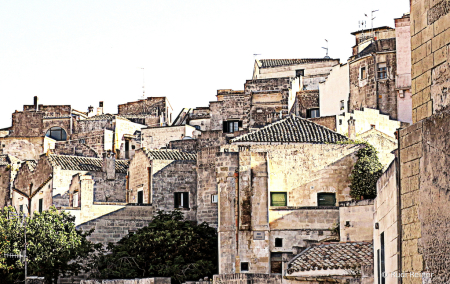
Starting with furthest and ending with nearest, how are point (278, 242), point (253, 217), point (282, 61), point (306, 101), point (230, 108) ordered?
point (282, 61) → point (230, 108) → point (306, 101) → point (278, 242) → point (253, 217)

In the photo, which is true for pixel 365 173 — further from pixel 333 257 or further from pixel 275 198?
pixel 333 257

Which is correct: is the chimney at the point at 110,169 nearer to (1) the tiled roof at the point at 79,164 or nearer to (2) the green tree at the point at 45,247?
(1) the tiled roof at the point at 79,164

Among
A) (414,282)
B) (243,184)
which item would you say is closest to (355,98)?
(243,184)

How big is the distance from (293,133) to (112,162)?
36.1 ft

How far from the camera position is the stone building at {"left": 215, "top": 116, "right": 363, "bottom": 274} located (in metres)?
32.3

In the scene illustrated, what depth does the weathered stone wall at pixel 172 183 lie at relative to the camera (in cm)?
3944

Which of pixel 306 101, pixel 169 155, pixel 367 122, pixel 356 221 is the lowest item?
pixel 356 221

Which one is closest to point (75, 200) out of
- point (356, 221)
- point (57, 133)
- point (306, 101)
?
point (356, 221)

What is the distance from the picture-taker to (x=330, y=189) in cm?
3659

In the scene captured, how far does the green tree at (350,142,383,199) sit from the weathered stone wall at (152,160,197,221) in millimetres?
7351

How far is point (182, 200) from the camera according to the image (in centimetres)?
3944

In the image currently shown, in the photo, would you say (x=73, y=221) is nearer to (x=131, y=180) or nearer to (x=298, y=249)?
(x=131, y=180)

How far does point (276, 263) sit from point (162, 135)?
24.2 metres

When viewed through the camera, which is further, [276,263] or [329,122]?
[329,122]
